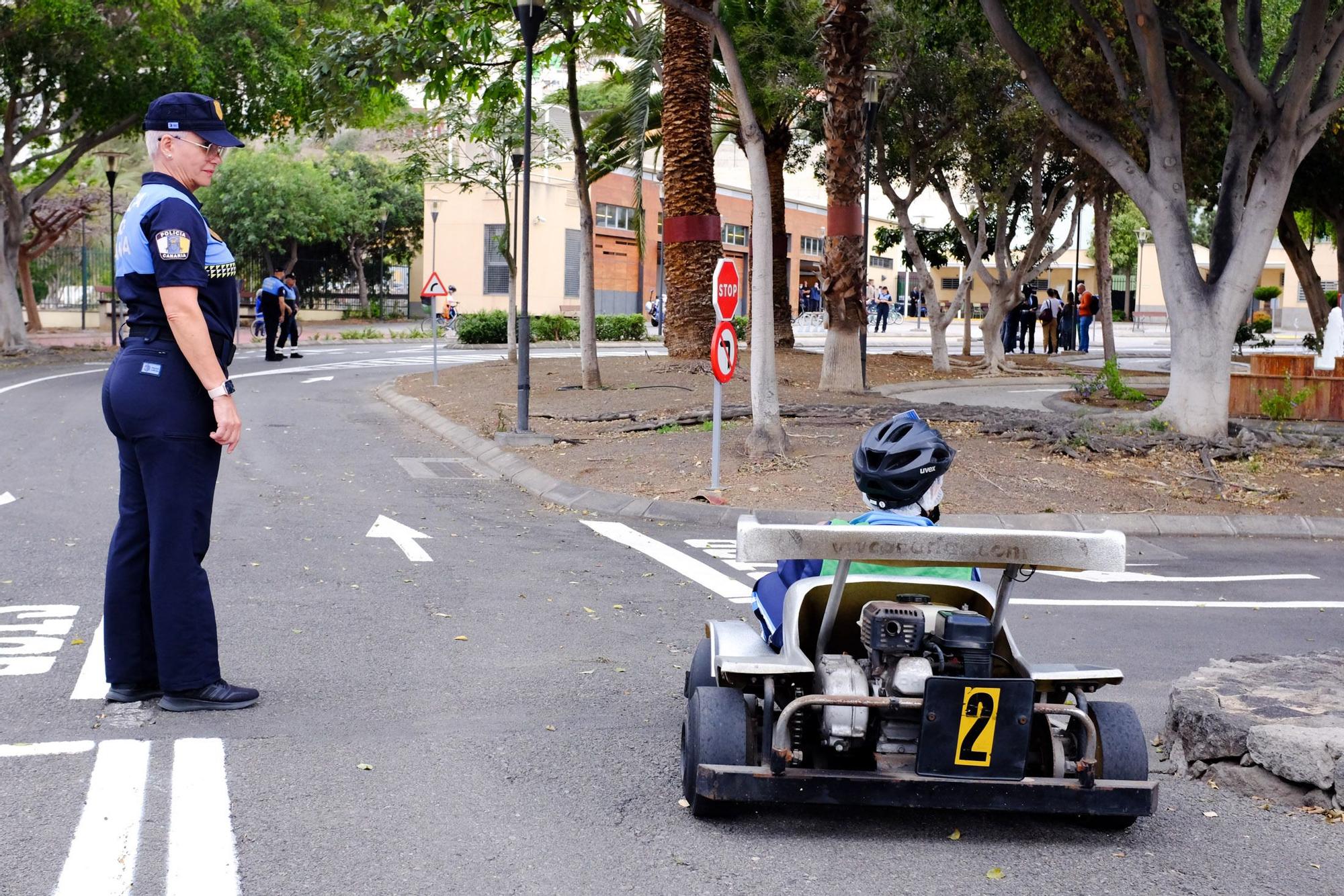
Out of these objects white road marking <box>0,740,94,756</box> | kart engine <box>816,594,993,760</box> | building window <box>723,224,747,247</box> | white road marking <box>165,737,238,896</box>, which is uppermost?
building window <box>723,224,747,247</box>

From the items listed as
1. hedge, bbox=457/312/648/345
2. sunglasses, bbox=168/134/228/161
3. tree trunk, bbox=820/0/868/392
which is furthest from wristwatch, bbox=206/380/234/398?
hedge, bbox=457/312/648/345

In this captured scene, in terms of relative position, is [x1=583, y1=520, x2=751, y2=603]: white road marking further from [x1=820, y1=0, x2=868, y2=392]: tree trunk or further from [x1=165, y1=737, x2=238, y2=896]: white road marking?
[x1=820, y1=0, x2=868, y2=392]: tree trunk

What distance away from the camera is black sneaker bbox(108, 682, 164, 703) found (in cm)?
529

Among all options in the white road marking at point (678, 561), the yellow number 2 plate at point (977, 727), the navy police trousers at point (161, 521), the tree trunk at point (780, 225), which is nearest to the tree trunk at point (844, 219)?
the tree trunk at point (780, 225)

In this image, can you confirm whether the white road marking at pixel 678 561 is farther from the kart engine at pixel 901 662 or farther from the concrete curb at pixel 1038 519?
the kart engine at pixel 901 662

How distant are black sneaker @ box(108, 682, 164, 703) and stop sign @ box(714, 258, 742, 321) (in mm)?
6958

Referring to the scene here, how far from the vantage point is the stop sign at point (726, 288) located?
11.5 metres

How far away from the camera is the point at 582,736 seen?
5.13m

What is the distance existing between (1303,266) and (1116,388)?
1362 centimetres

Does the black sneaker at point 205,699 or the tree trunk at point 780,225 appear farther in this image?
the tree trunk at point 780,225

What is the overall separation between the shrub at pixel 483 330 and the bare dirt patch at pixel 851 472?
20.1 m

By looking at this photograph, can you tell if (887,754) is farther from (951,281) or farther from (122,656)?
(951,281)

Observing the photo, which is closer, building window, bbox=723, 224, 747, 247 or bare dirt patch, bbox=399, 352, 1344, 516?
bare dirt patch, bbox=399, 352, 1344, 516

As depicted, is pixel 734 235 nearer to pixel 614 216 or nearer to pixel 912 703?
pixel 614 216
